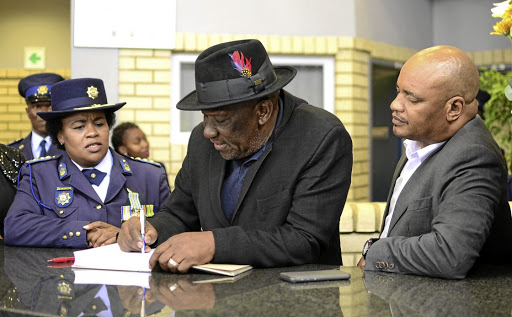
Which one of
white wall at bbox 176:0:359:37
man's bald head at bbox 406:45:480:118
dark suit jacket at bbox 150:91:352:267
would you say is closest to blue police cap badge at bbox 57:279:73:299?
dark suit jacket at bbox 150:91:352:267

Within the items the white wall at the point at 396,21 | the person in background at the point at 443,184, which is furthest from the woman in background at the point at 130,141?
the person in background at the point at 443,184

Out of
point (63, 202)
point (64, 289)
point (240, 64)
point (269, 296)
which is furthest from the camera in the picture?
point (63, 202)

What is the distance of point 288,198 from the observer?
2463 millimetres

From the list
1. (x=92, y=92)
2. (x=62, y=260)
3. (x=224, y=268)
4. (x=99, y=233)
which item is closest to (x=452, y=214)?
(x=224, y=268)

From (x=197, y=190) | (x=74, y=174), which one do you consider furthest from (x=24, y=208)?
(x=197, y=190)

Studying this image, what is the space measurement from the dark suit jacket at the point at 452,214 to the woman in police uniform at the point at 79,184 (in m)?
1.22

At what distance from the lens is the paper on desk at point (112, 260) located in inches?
90.3

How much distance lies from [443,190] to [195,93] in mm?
970

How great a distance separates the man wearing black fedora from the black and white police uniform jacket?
60cm

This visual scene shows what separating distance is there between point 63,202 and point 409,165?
1522 millimetres

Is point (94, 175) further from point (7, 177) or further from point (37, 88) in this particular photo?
point (37, 88)

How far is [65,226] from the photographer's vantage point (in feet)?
9.80

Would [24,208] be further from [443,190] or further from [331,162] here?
[443,190]

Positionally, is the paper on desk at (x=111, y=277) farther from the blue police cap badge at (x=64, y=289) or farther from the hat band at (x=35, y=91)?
the hat band at (x=35, y=91)
